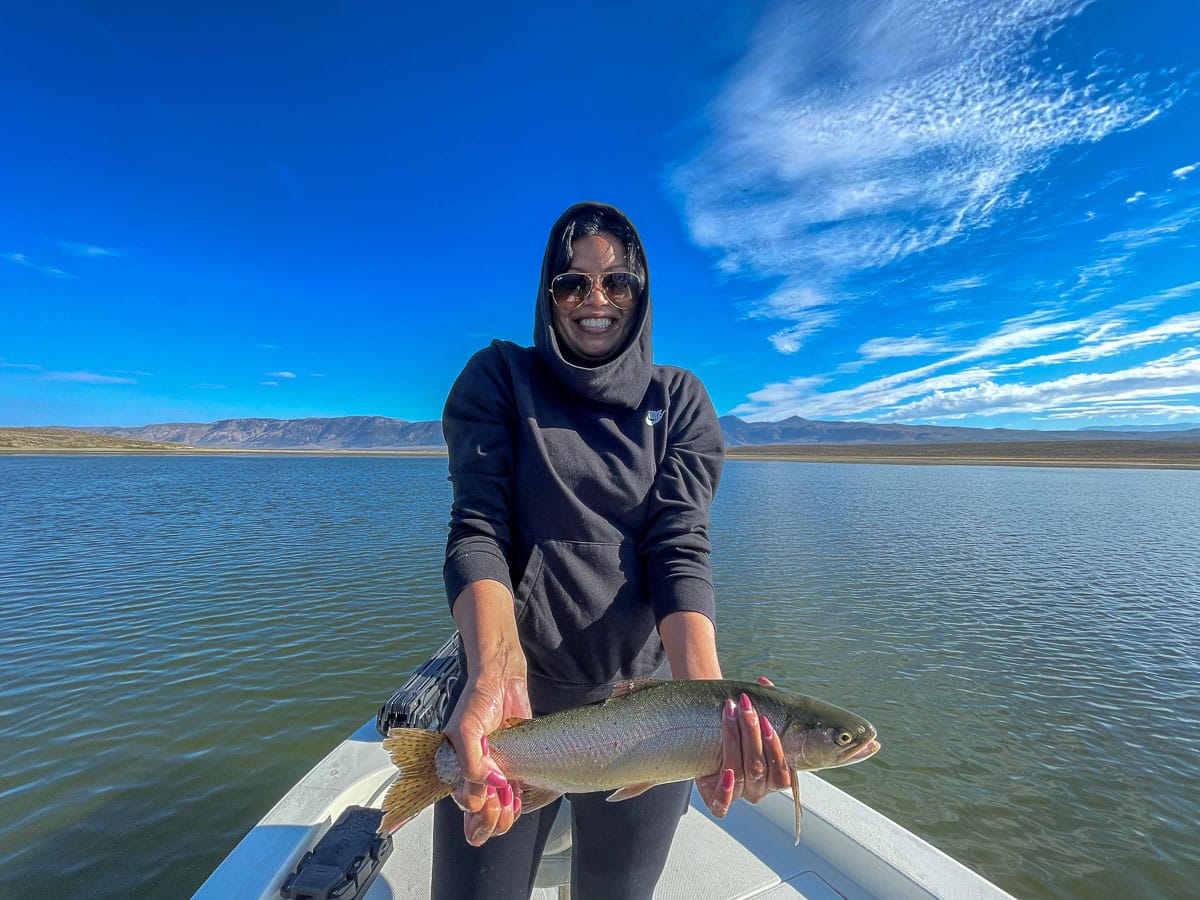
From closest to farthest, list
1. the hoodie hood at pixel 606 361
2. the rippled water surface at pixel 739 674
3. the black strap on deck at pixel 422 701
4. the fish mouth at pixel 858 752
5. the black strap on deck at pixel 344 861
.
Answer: the fish mouth at pixel 858 752
the hoodie hood at pixel 606 361
the black strap on deck at pixel 344 861
the black strap on deck at pixel 422 701
the rippled water surface at pixel 739 674

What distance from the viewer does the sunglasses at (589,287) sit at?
3037 mm

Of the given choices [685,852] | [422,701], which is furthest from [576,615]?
[685,852]

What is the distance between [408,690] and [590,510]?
2841 mm

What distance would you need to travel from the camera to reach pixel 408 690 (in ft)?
15.2

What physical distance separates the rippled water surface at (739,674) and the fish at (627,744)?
5650 mm

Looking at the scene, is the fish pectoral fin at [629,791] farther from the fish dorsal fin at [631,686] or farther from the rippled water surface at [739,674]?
the rippled water surface at [739,674]

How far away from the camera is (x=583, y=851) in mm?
2631

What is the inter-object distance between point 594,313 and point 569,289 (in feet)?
0.60

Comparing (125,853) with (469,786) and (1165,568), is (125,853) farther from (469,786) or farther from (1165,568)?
(1165,568)

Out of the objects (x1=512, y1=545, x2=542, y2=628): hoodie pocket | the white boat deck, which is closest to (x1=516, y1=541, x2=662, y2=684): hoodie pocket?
(x1=512, y1=545, x2=542, y2=628): hoodie pocket

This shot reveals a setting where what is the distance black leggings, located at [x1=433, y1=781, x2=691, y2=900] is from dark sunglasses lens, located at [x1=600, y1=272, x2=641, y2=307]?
8.01ft

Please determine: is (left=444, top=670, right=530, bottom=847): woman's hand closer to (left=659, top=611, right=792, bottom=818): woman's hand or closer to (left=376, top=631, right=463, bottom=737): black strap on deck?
(left=659, top=611, right=792, bottom=818): woman's hand

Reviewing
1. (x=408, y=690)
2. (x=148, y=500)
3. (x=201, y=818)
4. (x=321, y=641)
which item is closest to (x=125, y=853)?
(x=201, y=818)

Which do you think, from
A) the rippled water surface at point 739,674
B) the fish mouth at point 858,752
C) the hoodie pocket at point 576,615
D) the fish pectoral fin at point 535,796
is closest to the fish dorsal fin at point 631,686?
the hoodie pocket at point 576,615
